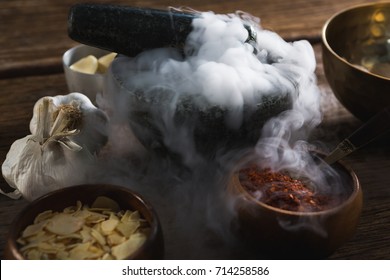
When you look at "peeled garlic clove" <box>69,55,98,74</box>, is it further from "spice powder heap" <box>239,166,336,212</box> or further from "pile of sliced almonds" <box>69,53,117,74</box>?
"spice powder heap" <box>239,166,336,212</box>

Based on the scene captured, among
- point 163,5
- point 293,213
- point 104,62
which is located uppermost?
point 293,213

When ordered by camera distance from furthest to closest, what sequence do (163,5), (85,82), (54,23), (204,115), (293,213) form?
(163,5), (54,23), (85,82), (204,115), (293,213)

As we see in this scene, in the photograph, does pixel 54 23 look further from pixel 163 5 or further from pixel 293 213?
pixel 293 213

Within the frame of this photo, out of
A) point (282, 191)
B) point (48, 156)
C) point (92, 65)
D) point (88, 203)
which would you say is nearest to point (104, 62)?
point (92, 65)

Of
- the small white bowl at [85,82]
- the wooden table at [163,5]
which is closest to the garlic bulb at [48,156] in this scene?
the wooden table at [163,5]
